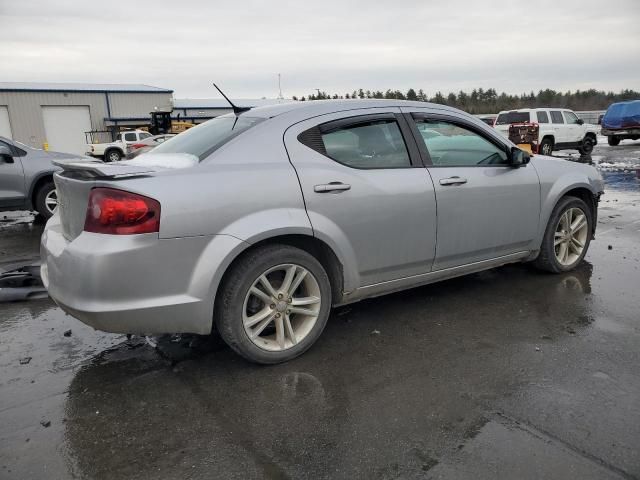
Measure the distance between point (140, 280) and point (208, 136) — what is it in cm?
127

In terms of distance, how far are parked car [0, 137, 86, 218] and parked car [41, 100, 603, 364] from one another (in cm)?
567

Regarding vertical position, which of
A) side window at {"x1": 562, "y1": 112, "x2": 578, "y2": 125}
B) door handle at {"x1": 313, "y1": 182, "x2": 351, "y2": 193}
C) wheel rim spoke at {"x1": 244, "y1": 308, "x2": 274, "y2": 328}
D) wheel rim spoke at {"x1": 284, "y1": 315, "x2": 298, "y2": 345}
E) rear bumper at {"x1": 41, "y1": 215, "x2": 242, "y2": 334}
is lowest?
wheel rim spoke at {"x1": 284, "y1": 315, "x2": 298, "y2": 345}

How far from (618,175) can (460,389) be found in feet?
40.1

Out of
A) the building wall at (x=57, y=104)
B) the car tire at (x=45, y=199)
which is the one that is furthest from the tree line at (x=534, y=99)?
the car tire at (x=45, y=199)

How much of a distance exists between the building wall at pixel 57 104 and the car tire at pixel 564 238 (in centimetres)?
3828

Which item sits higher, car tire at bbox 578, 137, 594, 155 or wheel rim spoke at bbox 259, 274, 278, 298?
wheel rim spoke at bbox 259, 274, 278, 298

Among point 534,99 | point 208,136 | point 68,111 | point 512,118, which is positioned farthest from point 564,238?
point 534,99

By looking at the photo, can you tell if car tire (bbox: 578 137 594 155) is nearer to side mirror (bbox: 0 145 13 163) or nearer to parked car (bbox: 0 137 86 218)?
parked car (bbox: 0 137 86 218)

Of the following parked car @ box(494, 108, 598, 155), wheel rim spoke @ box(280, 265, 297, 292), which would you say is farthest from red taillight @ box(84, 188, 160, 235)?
parked car @ box(494, 108, 598, 155)

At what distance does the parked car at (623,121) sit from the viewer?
22.8 meters

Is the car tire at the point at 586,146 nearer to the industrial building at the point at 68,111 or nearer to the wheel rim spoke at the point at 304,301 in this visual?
the wheel rim spoke at the point at 304,301

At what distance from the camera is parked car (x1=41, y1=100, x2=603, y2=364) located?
9.43 ft

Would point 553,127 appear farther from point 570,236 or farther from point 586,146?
point 570,236

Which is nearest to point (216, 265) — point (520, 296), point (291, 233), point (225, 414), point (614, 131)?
point (291, 233)
